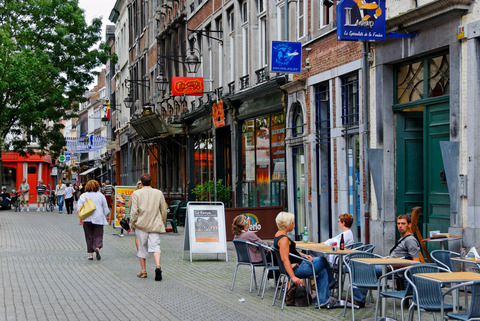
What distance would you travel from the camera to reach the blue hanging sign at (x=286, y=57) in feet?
63.2

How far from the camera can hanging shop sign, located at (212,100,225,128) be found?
1048 inches

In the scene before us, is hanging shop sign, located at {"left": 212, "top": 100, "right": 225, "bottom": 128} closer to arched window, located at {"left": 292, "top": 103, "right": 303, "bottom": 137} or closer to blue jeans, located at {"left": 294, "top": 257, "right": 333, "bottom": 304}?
arched window, located at {"left": 292, "top": 103, "right": 303, "bottom": 137}

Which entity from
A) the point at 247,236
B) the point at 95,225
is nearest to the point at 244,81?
the point at 95,225

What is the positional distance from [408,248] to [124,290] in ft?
13.8

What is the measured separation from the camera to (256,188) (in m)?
23.8

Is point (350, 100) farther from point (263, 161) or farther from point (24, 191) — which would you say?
point (24, 191)

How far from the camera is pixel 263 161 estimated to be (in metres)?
24.0

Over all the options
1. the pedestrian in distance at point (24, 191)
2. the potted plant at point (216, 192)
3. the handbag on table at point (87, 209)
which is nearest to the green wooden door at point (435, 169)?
the handbag on table at point (87, 209)

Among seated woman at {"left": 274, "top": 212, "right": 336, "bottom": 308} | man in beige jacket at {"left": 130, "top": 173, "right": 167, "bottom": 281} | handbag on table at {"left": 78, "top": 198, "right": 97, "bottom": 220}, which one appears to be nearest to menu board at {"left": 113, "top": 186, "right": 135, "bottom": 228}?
handbag on table at {"left": 78, "top": 198, "right": 97, "bottom": 220}

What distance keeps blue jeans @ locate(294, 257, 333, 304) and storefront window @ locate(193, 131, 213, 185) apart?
19.8 metres

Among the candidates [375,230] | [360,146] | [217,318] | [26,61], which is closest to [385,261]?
[217,318]

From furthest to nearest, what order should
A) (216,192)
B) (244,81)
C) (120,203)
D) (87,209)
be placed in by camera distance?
(244,81) → (216,192) → (120,203) → (87,209)

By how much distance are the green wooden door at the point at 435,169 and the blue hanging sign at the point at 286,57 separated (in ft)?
19.5

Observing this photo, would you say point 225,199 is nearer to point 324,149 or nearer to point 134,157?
point 324,149
